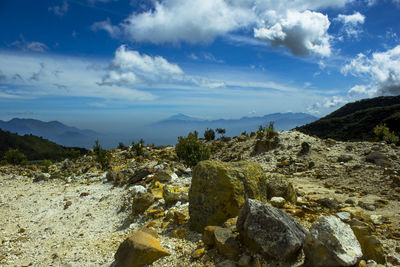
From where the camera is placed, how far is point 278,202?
6.79m

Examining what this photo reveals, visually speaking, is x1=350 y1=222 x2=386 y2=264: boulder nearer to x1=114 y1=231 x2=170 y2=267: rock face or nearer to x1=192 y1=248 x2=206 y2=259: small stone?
x1=192 y1=248 x2=206 y2=259: small stone

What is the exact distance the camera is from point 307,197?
8461 millimetres

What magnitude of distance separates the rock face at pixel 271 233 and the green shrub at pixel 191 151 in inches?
419

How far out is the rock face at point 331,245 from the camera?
11.6 ft

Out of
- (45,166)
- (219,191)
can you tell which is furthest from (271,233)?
(45,166)

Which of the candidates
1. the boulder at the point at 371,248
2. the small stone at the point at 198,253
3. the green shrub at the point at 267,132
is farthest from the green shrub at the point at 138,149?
the boulder at the point at 371,248

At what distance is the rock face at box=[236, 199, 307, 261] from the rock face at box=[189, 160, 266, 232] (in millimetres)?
1122

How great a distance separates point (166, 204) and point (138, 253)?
11.8ft

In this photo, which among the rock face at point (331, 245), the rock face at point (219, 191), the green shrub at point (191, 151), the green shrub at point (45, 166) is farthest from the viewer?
the green shrub at point (45, 166)

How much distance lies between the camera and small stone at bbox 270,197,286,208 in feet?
22.3

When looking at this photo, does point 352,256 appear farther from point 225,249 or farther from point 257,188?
point 257,188

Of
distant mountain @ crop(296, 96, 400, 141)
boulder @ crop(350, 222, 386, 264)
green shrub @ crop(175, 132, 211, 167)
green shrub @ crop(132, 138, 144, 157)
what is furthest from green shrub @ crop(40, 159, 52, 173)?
distant mountain @ crop(296, 96, 400, 141)

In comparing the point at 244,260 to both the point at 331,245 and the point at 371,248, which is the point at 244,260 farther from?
the point at 371,248

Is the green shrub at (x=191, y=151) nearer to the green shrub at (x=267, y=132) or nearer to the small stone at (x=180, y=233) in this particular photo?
the green shrub at (x=267, y=132)
